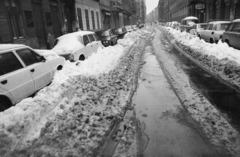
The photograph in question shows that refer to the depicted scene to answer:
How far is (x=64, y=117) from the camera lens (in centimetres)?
438

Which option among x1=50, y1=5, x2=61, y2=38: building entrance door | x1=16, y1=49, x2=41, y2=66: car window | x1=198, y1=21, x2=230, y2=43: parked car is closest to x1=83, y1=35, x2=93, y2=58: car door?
x1=16, y1=49, x2=41, y2=66: car window

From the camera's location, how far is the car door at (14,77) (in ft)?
14.7

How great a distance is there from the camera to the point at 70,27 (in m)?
23.2

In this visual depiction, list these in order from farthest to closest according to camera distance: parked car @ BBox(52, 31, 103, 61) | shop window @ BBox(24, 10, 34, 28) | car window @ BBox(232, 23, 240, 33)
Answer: shop window @ BBox(24, 10, 34, 28) < car window @ BBox(232, 23, 240, 33) < parked car @ BBox(52, 31, 103, 61)

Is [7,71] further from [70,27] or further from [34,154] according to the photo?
[70,27]

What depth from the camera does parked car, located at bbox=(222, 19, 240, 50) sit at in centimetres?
1082

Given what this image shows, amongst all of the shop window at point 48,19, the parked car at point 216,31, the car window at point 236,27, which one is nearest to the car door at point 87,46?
the shop window at point 48,19

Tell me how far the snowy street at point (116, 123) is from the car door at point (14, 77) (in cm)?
43

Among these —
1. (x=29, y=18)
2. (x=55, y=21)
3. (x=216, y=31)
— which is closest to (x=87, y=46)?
(x=29, y=18)

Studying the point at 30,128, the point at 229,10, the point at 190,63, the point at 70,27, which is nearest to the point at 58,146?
the point at 30,128

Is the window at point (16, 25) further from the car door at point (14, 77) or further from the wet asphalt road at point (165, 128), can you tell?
the wet asphalt road at point (165, 128)

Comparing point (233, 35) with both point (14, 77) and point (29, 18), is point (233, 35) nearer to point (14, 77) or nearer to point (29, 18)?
point (14, 77)

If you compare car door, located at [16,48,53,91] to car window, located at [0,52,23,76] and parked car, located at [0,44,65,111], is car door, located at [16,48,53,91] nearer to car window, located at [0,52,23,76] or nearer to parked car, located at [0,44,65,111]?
parked car, located at [0,44,65,111]

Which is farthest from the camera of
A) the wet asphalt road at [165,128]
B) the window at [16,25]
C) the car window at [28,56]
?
the window at [16,25]
